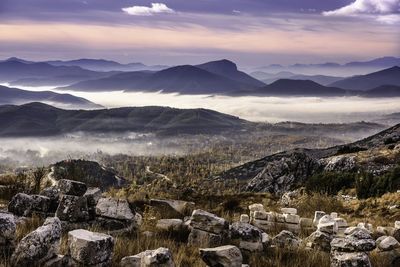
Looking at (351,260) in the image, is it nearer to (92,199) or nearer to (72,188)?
(92,199)

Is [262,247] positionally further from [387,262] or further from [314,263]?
[387,262]

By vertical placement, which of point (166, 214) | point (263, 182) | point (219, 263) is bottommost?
point (263, 182)

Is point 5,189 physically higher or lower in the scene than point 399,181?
higher

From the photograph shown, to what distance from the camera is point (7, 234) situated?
8.73 metres

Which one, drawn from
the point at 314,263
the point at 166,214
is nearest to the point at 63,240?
the point at 314,263

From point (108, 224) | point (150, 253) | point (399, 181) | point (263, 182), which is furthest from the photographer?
point (263, 182)

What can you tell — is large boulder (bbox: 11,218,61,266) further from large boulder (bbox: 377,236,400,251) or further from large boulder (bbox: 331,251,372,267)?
large boulder (bbox: 377,236,400,251)

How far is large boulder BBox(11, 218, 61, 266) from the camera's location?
26.1ft

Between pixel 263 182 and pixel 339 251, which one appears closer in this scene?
pixel 339 251

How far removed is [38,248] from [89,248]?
2.81ft

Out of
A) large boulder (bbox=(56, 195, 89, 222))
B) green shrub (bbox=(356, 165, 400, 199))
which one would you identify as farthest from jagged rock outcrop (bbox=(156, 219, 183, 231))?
green shrub (bbox=(356, 165, 400, 199))

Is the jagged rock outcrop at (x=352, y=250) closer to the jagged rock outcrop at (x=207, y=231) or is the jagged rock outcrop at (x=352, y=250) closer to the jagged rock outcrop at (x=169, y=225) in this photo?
the jagged rock outcrop at (x=207, y=231)

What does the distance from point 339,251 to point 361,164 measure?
47.0 metres

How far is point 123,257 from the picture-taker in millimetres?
9094
